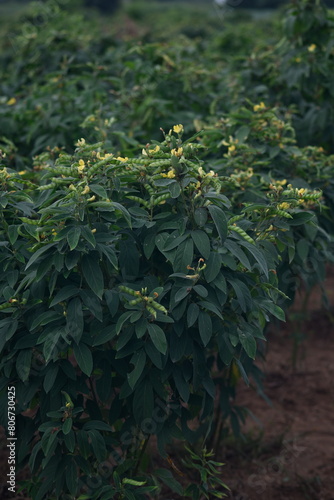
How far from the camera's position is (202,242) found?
2176 mm

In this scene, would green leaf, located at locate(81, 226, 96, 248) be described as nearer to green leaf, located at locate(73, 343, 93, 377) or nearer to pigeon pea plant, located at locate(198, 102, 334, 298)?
green leaf, located at locate(73, 343, 93, 377)

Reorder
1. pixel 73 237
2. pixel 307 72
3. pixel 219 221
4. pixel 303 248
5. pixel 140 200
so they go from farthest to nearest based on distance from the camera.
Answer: pixel 307 72 → pixel 303 248 → pixel 140 200 → pixel 219 221 → pixel 73 237

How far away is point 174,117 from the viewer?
A: 3.92 meters

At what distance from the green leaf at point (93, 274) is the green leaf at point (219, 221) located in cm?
44

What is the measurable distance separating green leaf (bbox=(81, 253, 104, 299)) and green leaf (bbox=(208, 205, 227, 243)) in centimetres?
44

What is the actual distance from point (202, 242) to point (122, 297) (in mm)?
350

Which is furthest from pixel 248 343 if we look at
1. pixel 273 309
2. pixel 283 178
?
pixel 283 178

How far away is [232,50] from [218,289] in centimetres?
497

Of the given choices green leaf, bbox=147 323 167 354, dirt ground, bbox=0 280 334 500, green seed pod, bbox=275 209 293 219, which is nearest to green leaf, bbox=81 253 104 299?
green leaf, bbox=147 323 167 354

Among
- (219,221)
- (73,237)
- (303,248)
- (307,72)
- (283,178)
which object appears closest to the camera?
(73,237)

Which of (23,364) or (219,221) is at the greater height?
(219,221)

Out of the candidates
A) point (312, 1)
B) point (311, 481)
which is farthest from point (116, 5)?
point (311, 481)

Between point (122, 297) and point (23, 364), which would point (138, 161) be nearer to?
point (122, 297)

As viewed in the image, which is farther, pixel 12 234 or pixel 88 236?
pixel 12 234
